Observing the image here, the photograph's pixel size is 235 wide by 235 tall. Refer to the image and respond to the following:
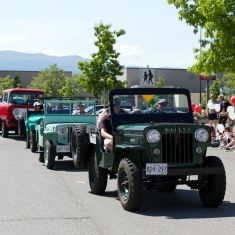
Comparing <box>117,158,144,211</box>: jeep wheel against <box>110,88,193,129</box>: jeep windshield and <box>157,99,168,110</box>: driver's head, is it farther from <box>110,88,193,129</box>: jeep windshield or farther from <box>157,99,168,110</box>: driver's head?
<box>157,99,168,110</box>: driver's head

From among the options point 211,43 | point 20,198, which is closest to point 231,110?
point 211,43

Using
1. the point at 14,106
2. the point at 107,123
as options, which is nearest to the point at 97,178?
the point at 107,123

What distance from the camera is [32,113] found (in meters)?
19.4

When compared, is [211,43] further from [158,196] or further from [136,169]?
[136,169]

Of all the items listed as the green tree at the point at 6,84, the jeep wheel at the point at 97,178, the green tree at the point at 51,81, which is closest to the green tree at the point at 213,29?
the jeep wheel at the point at 97,178

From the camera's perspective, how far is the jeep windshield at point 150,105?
9164 mm

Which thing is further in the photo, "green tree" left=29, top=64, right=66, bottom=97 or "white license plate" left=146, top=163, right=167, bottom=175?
"green tree" left=29, top=64, right=66, bottom=97

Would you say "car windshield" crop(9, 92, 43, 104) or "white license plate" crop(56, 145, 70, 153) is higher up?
"car windshield" crop(9, 92, 43, 104)

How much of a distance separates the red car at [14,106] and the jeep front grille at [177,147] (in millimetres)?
15926

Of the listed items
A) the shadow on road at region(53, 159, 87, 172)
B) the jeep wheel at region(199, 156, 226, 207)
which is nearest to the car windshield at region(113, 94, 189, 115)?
the jeep wheel at region(199, 156, 226, 207)

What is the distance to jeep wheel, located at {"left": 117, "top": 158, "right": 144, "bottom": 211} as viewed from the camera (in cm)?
793

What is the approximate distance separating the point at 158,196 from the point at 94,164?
117 centimetres

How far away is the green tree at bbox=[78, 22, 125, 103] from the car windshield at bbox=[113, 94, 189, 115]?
109ft

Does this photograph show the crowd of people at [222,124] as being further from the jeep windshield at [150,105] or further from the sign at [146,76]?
the jeep windshield at [150,105]
